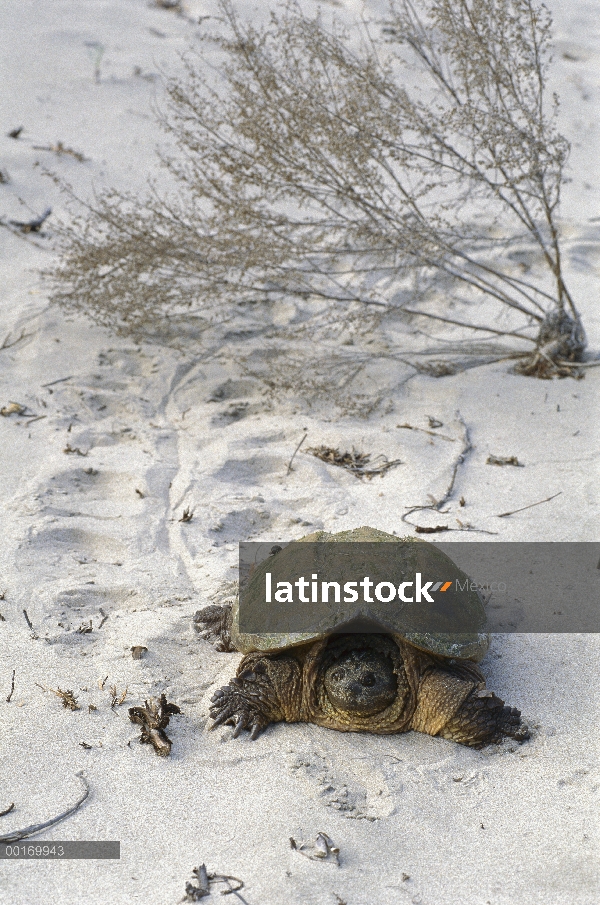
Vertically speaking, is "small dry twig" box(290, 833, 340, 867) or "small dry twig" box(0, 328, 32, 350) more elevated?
"small dry twig" box(0, 328, 32, 350)

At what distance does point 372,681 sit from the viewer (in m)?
2.51

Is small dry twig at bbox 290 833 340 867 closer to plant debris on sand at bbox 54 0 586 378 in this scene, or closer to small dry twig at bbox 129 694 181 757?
small dry twig at bbox 129 694 181 757

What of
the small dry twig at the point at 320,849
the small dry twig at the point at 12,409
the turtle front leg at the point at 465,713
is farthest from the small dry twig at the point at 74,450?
the small dry twig at the point at 320,849

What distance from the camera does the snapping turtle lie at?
2498 millimetres

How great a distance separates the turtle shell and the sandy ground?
0.80 ft

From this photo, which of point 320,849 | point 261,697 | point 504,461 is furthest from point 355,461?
point 320,849

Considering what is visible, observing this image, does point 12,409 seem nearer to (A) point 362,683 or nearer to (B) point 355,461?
(B) point 355,461

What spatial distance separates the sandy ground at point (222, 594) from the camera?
2.06m

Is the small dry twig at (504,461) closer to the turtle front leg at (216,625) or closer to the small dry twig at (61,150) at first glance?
the turtle front leg at (216,625)

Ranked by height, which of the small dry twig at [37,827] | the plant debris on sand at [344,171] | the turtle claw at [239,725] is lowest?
the small dry twig at [37,827]

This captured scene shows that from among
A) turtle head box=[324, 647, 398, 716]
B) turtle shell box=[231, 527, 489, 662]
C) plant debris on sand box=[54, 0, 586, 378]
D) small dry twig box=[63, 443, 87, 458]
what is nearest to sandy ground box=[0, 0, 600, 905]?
small dry twig box=[63, 443, 87, 458]

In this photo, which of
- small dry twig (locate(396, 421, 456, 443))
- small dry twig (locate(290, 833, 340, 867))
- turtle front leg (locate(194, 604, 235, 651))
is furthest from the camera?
small dry twig (locate(396, 421, 456, 443))

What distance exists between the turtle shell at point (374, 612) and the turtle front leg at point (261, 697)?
85 mm

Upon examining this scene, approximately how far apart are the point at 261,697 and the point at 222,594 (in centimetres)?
75
